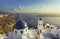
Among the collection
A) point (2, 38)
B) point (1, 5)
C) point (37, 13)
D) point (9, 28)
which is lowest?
point (2, 38)

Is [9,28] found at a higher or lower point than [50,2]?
lower

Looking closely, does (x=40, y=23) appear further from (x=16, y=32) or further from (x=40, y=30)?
(x=16, y=32)

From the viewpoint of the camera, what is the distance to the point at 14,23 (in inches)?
74.3

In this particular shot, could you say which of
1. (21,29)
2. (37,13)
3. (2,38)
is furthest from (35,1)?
(2,38)

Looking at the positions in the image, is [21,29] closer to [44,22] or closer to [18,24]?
[18,24]

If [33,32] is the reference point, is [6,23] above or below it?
above

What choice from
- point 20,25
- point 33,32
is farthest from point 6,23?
point 33,32

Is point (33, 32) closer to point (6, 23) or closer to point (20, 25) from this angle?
point (20, 25)

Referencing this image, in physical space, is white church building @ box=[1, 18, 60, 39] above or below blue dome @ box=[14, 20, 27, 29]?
below

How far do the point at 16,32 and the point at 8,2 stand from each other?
16.4 inches

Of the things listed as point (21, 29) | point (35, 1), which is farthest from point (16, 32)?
point (35, 1)

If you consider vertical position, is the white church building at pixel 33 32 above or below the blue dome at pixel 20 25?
below

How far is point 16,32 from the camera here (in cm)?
181

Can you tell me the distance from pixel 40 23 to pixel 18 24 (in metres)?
0.29
